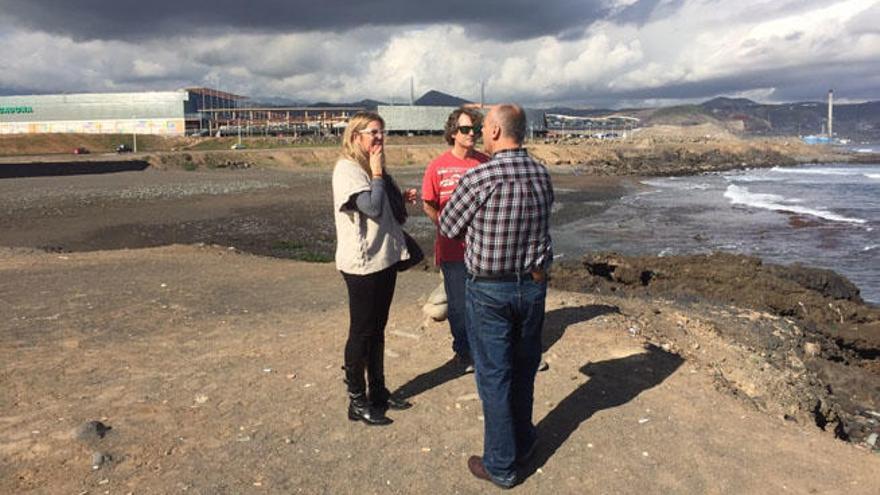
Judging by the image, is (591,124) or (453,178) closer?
(453,178)

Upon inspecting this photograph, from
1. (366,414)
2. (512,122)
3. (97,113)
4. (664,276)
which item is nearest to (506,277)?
(512,122)

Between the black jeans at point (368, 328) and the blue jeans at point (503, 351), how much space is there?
753 mm

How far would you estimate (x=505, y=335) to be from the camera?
3.58 m

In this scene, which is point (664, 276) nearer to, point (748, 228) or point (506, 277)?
point (506, 277)

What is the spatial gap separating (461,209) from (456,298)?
6.03 ft

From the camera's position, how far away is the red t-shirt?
5.09 metres

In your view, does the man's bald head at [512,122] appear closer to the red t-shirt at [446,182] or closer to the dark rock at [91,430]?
the red t-shirt at [446,182]

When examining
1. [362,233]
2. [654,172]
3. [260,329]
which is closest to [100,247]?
[260,329]

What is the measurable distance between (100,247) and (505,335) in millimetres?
15174

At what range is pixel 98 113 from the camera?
78562 millimetres

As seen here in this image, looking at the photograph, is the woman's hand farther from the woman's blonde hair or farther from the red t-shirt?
the red t-shirt

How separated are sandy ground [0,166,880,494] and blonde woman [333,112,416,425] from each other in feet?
2.62

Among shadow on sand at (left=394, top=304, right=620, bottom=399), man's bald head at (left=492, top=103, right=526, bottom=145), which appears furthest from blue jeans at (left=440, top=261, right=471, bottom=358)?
man's bald head at (left=492, top=103, right=526, bottom=145)

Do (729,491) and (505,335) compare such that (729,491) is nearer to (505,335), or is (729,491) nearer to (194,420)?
(505,335)
